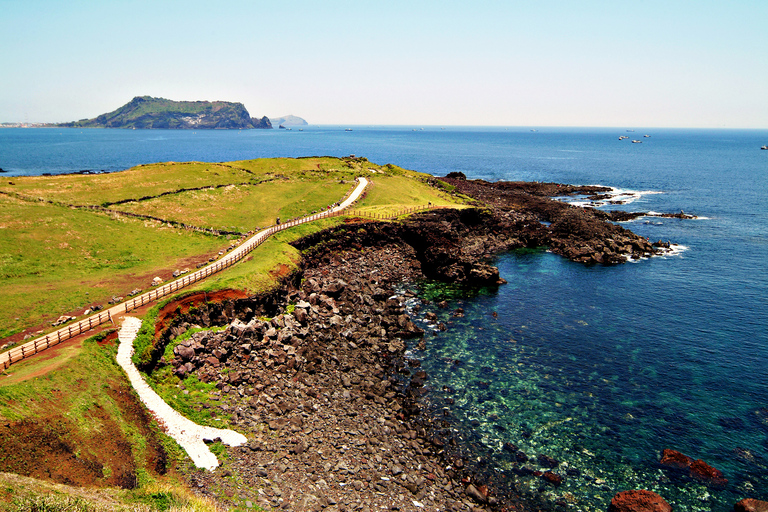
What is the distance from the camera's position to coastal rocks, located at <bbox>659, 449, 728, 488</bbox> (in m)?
29.4

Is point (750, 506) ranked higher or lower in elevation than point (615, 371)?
lower

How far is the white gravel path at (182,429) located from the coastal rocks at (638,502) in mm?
25227

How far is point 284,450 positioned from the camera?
→ 29.6 meters

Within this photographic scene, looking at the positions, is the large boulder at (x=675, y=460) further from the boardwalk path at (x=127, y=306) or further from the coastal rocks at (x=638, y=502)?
the boardwalk path at (x=127, y=306)

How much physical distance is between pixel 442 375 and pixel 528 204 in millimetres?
86914

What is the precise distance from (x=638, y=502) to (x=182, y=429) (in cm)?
3060

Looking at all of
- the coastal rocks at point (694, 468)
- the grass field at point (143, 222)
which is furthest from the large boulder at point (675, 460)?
the grass field at point (143, 222)

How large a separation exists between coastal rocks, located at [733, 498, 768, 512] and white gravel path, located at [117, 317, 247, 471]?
108ft

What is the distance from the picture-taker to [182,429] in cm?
2884

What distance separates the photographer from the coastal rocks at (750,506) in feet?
86.5

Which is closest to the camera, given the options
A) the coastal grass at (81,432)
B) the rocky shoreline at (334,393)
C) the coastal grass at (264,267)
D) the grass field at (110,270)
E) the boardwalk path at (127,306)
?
the coastal grass at (81,432)

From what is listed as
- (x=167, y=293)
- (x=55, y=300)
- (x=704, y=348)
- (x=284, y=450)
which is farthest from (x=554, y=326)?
(x=55, y=300)

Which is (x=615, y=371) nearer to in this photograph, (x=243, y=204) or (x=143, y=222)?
(x=243, y=204)

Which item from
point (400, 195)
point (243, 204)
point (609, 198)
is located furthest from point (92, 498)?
point (609, 198)
